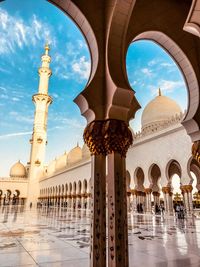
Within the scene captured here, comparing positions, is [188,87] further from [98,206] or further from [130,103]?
[98,206]

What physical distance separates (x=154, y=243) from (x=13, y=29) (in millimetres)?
10588

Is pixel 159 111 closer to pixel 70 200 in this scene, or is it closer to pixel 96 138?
pixel 70 200


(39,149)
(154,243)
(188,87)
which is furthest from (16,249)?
(39,149)

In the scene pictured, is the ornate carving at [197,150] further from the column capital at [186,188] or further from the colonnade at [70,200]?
the colonnade at [70,200]

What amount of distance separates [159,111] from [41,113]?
14804 mm

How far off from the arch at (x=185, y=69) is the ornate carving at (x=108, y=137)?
1061 mm

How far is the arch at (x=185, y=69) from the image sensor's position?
2.85 meters

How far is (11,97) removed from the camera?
14.1m

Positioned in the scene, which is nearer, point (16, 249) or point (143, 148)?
point (16, 249)

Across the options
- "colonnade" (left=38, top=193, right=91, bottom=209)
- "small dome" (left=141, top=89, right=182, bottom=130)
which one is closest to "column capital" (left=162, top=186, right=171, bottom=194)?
"small dome" (left=141, top=89, right=182, bottom=130)

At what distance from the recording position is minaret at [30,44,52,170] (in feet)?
83.2

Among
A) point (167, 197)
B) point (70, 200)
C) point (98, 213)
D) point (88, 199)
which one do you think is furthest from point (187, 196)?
point (70, 200)

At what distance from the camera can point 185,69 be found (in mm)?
2975

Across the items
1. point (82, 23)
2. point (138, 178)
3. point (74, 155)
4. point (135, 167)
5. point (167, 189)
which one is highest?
point (74, 155)
